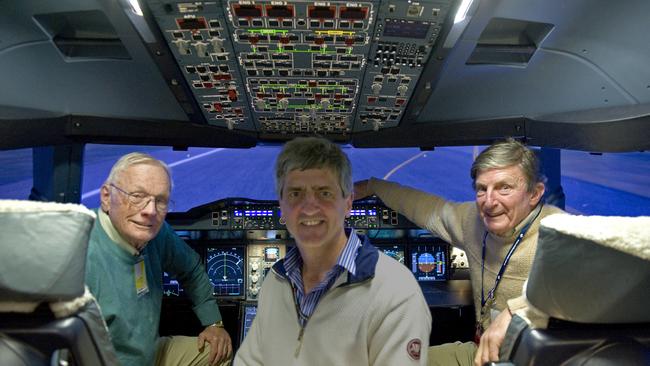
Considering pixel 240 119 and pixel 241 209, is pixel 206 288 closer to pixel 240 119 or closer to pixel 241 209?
pixel 241 209

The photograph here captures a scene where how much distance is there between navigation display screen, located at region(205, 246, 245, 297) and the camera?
2.96 m

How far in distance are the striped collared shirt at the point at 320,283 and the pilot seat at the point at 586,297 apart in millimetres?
607

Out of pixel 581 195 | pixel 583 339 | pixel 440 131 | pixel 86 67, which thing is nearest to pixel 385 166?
pixel 581 195

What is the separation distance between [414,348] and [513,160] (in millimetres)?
982

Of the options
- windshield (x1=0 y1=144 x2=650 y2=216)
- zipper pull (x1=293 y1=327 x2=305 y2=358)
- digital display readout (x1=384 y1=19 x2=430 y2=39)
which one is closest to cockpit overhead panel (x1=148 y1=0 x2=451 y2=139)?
digital display readout (x1=384 y1=19 x2=430 y2=39)

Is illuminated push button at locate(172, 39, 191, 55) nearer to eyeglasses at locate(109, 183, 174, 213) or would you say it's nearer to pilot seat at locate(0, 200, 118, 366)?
eyeglasses at locate(109, 183, 174, 213)

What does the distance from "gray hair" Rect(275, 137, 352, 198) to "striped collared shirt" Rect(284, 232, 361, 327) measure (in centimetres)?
18

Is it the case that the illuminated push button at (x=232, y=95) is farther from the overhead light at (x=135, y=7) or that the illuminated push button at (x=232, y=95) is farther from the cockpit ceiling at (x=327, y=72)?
the overhead light at (x=135, y=7)

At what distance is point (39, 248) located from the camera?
636mm

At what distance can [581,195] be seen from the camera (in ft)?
37.0

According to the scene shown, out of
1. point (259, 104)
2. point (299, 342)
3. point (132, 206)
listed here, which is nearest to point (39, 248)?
point (299, 342)

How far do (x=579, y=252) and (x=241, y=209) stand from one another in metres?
2.41

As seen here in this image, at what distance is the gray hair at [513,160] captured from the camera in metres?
1.86

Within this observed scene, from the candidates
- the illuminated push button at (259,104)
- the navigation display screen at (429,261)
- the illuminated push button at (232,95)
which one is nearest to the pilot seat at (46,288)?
the illuminated push button at (232,95)
